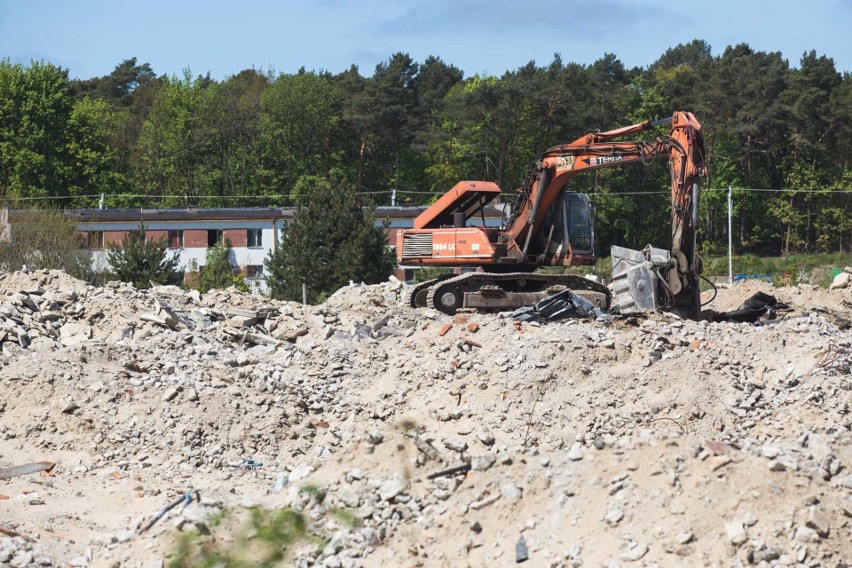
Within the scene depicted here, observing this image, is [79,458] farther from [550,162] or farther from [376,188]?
[376,188]

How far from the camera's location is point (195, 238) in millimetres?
48531

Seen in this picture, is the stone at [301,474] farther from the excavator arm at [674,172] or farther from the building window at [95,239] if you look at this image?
the building window at [95,239]

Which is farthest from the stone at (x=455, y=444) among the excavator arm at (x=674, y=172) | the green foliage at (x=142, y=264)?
the green foliage at (x=142, y=264)

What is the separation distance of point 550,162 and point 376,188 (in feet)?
164

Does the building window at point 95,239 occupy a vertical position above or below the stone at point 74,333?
above

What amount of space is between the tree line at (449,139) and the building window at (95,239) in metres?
9.34

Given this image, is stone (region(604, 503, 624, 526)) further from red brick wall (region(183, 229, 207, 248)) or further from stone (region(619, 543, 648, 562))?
red brick wall (region(183, 229, 207, 248))

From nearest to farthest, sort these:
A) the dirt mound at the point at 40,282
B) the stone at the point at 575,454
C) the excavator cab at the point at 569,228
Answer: the stone at the point at 575,454 < the excavator cab at the point at 569,228 < the dirt mound at the point at 40,282

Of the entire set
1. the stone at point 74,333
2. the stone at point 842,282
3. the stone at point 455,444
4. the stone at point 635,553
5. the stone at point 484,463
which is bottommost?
the stone at point 455,444

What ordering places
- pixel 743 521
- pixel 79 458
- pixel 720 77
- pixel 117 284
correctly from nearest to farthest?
pixel 743 521 → pixel 79 458 → pixel 117 284 → pixel 720 77

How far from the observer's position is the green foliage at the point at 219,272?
135 feet

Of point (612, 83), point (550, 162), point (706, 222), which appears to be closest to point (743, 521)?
point (550, 162)

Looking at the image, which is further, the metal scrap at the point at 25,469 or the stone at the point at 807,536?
the metal scrap at the point at 25,469

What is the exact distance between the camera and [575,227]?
69.2 ft
